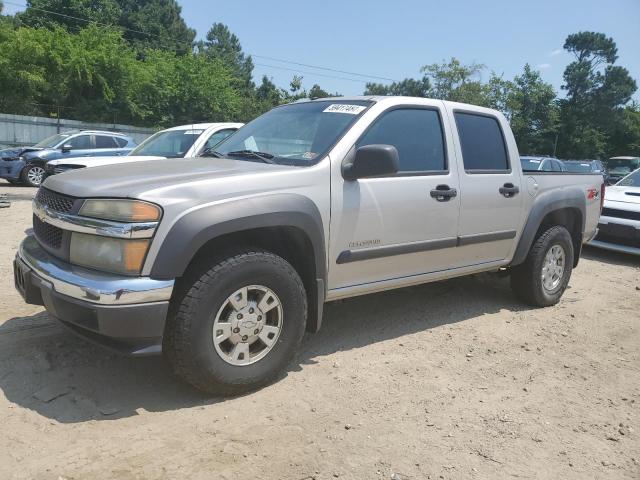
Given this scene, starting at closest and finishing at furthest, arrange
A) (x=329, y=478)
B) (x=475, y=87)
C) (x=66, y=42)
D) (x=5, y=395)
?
(x=329, y=478) < (x=5, y=395) < (x=66, y=42) < (x=475, y=87)

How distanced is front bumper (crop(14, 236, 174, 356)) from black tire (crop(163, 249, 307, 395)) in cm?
12

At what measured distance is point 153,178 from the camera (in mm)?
3021

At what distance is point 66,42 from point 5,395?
1048 inches

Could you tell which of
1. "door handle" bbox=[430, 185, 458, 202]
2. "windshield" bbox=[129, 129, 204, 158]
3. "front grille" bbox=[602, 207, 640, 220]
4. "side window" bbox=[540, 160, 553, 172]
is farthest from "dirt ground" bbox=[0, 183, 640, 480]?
"side window" bbox=[540, 160, 553, 172]

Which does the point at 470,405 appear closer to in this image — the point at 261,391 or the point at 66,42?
the point at 261,391

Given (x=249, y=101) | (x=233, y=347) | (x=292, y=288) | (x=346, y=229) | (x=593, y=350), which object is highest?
(x=249, y=101)

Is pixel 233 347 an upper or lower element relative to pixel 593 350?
upper

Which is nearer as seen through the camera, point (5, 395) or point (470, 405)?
point (5, 395)

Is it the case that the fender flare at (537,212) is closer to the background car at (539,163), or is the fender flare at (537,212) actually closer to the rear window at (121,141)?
the background car at (539,163)

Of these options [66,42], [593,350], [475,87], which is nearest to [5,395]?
[593,350]

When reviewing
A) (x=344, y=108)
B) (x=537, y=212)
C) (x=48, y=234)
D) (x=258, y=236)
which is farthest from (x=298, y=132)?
(x=537, y=212)

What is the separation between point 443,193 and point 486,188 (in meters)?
0.59

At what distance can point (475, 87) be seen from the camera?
4331 cm

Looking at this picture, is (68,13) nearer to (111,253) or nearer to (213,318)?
(111,253)
